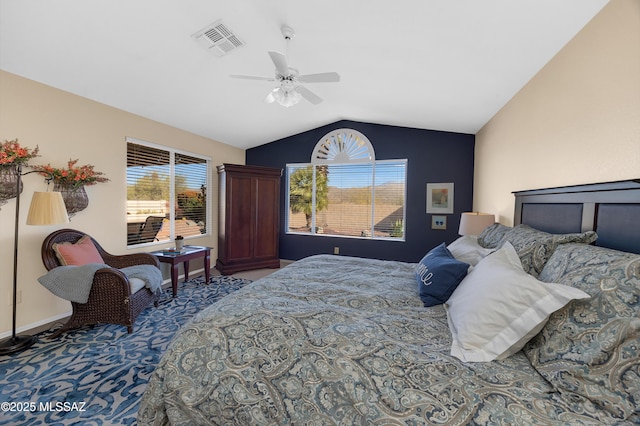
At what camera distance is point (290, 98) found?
2559mm

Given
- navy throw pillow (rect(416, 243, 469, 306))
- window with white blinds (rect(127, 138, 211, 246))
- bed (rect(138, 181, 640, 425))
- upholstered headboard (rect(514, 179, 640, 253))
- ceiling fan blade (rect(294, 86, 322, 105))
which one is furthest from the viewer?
window with white blinds (rect(127, 138, 211, 246))

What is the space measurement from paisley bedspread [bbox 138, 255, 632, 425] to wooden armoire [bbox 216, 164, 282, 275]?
328 cm

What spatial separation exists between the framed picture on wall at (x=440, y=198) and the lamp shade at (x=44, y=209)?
4.84 m

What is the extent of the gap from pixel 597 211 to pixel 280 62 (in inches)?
95.0

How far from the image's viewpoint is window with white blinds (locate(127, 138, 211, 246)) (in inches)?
144

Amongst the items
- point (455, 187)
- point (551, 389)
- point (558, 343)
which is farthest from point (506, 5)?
point (455, 187)

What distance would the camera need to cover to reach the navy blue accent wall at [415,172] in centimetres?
452

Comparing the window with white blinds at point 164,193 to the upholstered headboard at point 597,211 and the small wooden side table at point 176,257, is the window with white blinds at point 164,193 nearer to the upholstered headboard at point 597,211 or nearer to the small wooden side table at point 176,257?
the small wooden side table at point 176,257

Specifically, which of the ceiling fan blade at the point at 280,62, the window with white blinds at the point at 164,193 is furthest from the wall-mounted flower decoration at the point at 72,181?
the ceiling fan blade at the point at 280,62

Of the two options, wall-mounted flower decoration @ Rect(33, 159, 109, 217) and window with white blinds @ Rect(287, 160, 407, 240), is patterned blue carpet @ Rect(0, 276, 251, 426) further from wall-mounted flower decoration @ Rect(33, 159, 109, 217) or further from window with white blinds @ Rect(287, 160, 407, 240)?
window with white blinds @ Rect(287, 160, 407, 240)

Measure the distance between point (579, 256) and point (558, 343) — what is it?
1.59ft

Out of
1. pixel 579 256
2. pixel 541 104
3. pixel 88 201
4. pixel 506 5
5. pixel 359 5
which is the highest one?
pixel 359 5

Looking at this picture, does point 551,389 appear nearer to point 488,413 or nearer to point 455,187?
point 488,413

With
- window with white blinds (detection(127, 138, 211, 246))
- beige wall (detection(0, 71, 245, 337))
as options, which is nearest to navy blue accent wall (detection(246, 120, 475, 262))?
window with white blinds (detection(127, 138, 211, 246))
